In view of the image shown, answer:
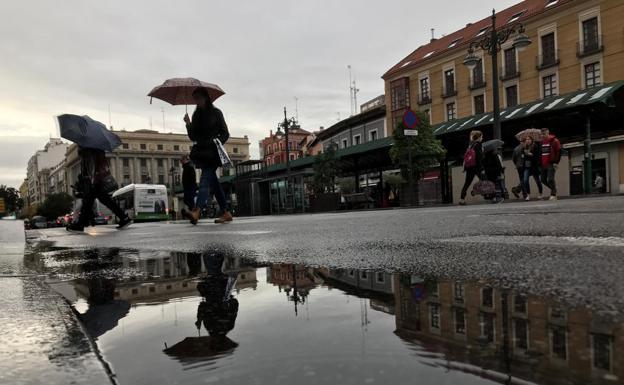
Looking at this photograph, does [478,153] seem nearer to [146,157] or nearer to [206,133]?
[206,133]

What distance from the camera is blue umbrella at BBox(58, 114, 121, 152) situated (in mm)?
8266

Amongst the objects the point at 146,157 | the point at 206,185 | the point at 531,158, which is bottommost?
the point at 206,185

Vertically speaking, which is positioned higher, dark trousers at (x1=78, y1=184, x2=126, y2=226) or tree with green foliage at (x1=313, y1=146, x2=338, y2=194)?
tree with green foliage at (x1=313, y1=146, x2=338, y2=194)

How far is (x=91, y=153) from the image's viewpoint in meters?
8.61

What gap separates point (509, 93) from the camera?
124ft

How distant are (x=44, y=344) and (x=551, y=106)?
2459cm

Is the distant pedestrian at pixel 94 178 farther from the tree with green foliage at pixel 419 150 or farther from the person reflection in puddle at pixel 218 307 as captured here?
the tree with green foliage at pixel 419 150

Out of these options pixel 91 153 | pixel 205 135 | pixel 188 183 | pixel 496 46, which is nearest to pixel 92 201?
pixel 91 153

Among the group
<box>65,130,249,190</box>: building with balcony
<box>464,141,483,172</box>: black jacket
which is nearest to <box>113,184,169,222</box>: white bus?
<box>464,141,483,172</box>: black jacket

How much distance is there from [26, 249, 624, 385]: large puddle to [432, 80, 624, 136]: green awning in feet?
71.7

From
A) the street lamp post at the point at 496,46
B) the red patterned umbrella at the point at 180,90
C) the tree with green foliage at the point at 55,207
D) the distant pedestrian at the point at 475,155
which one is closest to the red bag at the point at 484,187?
the distant pedestrian at the point at 475,155

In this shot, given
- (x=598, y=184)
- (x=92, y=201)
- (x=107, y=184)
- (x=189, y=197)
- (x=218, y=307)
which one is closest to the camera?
(x=218, y=307)

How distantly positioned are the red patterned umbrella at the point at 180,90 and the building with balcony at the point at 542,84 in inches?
544

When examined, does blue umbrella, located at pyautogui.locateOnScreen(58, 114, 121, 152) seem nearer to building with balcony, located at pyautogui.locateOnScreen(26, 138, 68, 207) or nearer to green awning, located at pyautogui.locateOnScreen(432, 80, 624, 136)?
green awning, located at pyautogui.locateOnScreen(432, 80, 624, 136)
